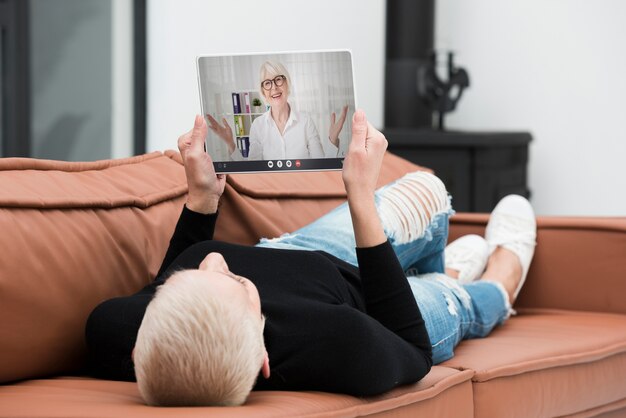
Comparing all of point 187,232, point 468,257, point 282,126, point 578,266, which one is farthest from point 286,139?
point 578,266

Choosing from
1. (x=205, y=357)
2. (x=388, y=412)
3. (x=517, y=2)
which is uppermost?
(x=517, y=2)

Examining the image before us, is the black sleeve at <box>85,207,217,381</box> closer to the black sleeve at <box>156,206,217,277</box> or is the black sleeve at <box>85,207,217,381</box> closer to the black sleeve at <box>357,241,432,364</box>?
the black sleeve at <box>156,206,217,277</box>

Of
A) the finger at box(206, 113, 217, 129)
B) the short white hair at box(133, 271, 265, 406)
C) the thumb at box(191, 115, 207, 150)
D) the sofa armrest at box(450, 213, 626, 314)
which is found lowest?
the sofa armrest at box(450, 213, 626, 314)

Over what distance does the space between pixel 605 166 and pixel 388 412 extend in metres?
3.11

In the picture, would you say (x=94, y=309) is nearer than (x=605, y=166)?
Yes

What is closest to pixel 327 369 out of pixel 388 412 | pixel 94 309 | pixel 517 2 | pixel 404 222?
pixel 388 412

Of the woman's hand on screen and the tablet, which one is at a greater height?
the tablet

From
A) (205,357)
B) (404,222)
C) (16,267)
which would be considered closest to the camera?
(205,357)

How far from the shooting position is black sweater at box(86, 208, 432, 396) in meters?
1.42

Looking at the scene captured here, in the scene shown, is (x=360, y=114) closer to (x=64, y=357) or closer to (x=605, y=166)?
(x=64, y=357)

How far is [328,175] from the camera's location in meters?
2.41

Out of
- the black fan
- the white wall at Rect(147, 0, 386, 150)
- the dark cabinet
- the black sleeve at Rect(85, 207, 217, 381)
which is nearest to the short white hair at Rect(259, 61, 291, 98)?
the black sleeve at Rect(85, 207, 217, 381)

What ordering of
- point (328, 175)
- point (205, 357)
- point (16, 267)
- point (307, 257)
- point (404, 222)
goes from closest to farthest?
point (205, 357), point (16, 267), point (307, 257), point (404, 222), point (328, 175)

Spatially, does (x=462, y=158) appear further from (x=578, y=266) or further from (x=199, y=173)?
(x=199, y=173)
